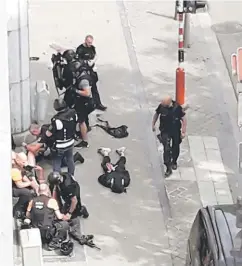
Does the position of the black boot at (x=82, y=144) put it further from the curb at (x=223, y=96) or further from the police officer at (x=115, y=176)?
the curb at (x=223, y=96)

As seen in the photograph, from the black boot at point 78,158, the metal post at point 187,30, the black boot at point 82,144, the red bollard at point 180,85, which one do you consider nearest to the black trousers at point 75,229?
the black boot at point 78,158

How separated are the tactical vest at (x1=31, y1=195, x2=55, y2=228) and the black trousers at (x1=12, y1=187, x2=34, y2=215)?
0.52 meters

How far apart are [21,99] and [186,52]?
4.75m

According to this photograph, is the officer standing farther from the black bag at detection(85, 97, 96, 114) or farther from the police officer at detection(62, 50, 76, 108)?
the black bag at detection(85, 97, 96, 114)

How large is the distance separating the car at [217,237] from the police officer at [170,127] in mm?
3001

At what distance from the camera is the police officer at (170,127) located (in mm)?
14531

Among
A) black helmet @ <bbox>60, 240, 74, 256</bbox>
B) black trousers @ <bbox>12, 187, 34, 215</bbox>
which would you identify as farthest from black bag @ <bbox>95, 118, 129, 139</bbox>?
black helmet @ <bbox>60, 240, 74, 256</bbox>

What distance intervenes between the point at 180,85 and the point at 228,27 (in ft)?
13.1

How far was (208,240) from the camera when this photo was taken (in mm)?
11094

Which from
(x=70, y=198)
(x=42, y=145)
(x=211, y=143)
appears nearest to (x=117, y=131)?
(x=211, y=143)

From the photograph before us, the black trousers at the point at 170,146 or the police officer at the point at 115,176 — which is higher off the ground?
the black trousers at the point at 170,146

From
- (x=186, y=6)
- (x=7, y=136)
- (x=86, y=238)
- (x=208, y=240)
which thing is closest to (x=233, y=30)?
(x=186, y=6)

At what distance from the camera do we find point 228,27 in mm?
20625

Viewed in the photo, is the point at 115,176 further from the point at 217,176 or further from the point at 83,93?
the point at 217,176
